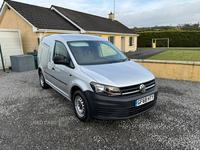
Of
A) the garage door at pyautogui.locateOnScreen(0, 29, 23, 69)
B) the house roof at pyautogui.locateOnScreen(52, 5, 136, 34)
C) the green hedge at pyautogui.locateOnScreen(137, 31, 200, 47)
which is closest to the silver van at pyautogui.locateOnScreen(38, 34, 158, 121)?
the garage door at pyautogui.locateOnScreen(0, 29, 23, 69)

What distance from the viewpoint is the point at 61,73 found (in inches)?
151

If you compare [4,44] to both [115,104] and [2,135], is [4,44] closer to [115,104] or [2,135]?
[2,135]

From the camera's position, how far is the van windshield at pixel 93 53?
11.7 feet

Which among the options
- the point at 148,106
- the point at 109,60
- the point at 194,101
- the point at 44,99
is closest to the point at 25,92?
the point at 44,99

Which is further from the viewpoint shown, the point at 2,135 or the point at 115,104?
the point at 2,135

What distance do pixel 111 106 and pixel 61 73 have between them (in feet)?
5.70

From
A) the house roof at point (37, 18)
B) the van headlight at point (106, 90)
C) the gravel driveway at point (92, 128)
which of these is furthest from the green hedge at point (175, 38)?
the van headlight at point (106, 90)

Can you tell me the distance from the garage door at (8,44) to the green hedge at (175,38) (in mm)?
26970

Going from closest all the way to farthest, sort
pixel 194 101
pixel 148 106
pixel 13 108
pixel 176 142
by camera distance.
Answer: pixel 176 142 < pixel 148 106 < pixel 13 108 < pixel 194 101

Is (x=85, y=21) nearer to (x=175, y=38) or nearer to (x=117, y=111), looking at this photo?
(x=117, y=111)

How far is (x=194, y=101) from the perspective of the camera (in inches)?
179

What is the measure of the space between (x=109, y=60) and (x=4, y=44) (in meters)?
9.17

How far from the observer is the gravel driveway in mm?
2691

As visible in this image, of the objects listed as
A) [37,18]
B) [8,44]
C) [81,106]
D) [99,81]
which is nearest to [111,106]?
[99,81]
